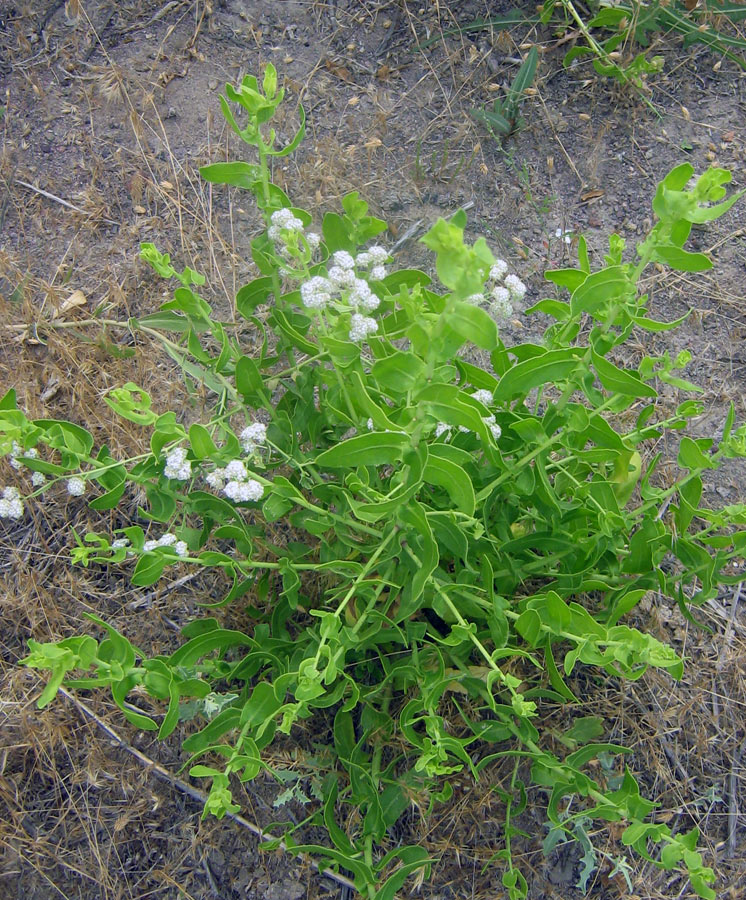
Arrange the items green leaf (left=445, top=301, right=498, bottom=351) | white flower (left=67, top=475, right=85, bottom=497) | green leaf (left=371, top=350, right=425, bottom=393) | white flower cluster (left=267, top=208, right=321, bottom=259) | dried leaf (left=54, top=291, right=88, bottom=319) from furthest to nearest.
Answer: dried leaf (left=54, top=291, right=88, bottom=319) → white flower (left=67, top=475, right=85, bottom=497) → white flower cluster (left=267, top=208, right=321, bottom=259) → green leaf (left=371, top=350, right=425, bottom=393) → green leaf (left=445, top=301, right=498, bottom=351)

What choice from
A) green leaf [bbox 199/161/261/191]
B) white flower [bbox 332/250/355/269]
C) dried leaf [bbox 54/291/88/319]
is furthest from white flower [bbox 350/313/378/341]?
dried leaf [bbox 54/291/88/319]

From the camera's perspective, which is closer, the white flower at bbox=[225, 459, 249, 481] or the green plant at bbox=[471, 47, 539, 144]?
the white flower at bbox=[225, 459, 249, 481]

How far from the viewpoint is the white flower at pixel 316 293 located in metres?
1.60

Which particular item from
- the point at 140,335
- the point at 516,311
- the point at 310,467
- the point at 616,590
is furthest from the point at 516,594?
the point at 140,335

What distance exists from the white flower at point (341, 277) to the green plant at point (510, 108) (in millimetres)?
1925

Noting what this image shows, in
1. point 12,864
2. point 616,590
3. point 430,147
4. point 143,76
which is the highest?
point 143,76

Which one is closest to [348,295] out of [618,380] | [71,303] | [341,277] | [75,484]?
[341,277]

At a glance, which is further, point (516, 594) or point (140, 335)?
point (140, 335)

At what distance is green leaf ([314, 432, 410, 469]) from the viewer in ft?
4.96

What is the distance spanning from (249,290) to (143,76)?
190cm

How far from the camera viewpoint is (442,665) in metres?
1.99

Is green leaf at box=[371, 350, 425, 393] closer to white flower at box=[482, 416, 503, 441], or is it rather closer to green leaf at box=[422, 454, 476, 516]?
green leaf at box=[422, 454, 476, 516]

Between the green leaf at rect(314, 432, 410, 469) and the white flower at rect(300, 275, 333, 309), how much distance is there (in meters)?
0.30

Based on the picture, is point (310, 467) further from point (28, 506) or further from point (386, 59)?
point (386, 59)
